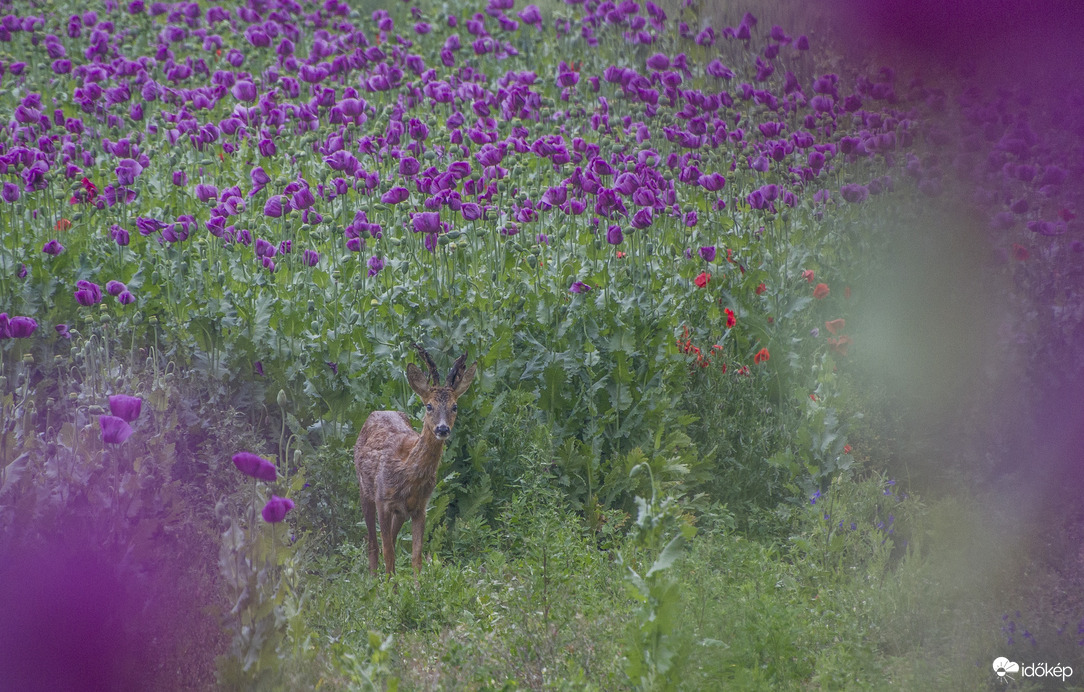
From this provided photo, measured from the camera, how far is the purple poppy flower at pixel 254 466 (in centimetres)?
284

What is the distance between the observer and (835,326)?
6.05 m

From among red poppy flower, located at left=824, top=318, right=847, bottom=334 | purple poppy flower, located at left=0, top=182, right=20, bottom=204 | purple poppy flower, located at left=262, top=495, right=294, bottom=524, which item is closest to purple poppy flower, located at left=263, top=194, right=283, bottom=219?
purple poppy flower, located at left=0, top=182, right=20, bottom=204

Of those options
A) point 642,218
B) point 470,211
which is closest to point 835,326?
point 642,218

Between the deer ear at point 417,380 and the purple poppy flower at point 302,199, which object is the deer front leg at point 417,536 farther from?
the purple poppy flower at point 302,199

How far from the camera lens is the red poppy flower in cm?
602

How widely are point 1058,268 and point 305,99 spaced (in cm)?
665

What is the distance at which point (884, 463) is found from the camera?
5.66 metres

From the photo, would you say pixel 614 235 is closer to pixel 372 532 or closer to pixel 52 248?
pixel 372 532

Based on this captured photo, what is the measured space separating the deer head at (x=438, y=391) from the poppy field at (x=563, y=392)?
53 centimetres

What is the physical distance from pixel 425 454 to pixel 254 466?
127cm

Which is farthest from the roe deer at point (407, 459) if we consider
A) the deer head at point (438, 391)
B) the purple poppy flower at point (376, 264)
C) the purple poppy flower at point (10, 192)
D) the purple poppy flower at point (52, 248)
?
the purple poppy flower at point (10, 192)

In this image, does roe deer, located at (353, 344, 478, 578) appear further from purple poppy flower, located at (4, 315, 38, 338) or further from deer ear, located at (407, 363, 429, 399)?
purple poppy flower, located at (4, 315, 38, 338)

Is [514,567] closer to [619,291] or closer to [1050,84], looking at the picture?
[619,291]

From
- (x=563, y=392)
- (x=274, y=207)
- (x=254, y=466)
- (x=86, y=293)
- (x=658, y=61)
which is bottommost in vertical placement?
(x=563, y=392)
